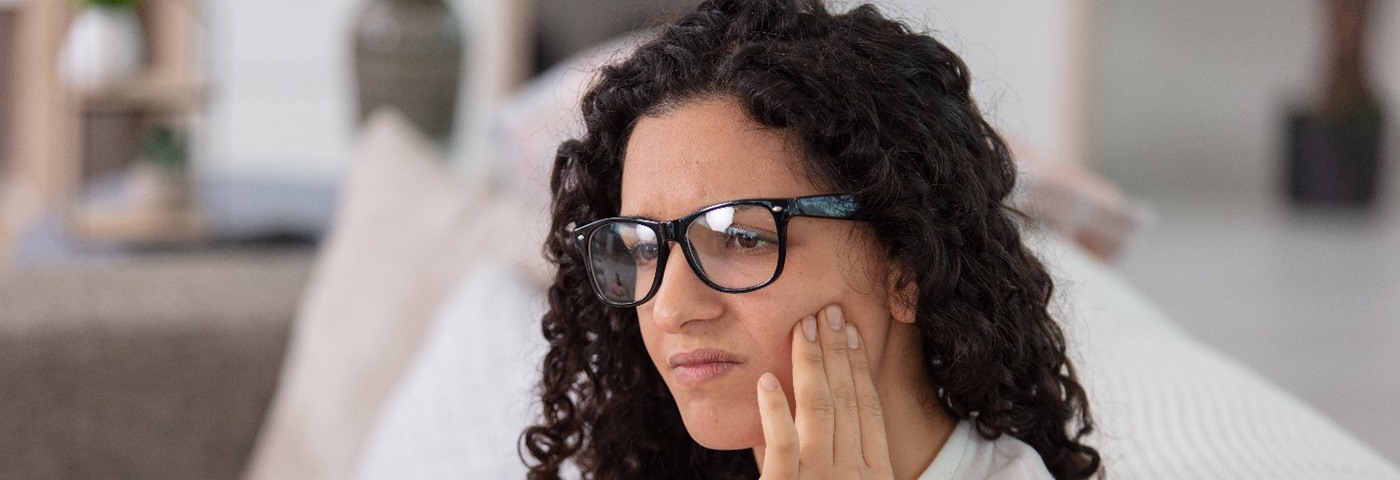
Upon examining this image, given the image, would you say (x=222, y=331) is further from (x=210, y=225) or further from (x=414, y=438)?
(x=210, y=225)

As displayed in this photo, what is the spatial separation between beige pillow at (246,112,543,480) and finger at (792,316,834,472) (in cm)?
69

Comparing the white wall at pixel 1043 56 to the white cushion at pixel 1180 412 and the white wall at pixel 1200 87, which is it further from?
the white wall at pixel 1200 87

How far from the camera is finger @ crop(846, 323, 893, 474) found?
26.8 inches

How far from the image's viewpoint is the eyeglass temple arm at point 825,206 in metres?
0.67

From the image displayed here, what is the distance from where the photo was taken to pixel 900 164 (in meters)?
0.68

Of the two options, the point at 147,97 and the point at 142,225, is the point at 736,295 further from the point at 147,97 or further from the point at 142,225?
the point at 147,97

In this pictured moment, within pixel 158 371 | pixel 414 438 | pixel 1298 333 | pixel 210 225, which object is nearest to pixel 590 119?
pixel 414 438


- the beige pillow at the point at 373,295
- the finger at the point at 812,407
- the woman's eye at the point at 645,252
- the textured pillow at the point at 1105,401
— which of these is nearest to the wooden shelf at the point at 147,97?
the beige pillow at the point at 373,295

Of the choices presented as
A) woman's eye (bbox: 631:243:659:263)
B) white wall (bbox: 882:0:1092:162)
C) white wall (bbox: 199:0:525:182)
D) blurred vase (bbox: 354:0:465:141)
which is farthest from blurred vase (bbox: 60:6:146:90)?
woman's eye (bbox: 631:243:659:263)

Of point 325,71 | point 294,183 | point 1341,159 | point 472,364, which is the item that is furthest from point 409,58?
point 1341,159

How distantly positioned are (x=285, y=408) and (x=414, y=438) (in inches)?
20.8

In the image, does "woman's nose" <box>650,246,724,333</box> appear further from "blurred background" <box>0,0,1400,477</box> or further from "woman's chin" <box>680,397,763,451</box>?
"blurred background" <box>0,0,1400,477</box>

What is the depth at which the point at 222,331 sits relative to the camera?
165 centimetres

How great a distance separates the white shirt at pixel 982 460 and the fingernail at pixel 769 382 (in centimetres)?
11
